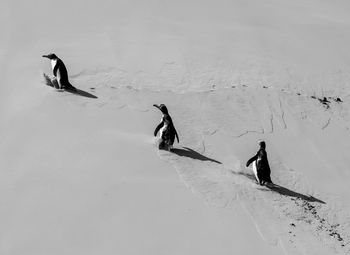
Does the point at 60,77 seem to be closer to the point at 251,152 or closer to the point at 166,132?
the point at 166,132

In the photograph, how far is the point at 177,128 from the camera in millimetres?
12211

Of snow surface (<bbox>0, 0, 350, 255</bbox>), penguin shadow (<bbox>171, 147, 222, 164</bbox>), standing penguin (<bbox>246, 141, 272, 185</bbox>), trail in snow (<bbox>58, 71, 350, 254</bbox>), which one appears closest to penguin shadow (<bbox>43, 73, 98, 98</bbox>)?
snow surface (<bbox>0, 0, 350, 255</bbox>)

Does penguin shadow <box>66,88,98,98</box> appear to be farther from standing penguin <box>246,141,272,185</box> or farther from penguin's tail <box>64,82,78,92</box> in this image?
standing penguin <box>246,141,272,185</box>

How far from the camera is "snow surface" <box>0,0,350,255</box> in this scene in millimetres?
9773

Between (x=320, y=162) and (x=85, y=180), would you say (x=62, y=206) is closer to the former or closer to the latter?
(x=85, y=180)

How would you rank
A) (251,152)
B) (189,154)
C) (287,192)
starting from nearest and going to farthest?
(287,192)
(189,154)
(251,152)

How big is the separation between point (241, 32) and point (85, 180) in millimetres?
7352

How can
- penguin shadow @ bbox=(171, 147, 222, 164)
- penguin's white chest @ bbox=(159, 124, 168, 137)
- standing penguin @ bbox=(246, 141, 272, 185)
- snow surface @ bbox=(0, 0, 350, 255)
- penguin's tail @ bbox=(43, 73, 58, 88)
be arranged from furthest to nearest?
penguin's tail @ bbox=(43, 73, 58, 88) → penguin shadow @ bbox=(171, 147, 222, 164) → penguin's white chest @ bbox=(159, 124, 168, 137) → standing penguin @ bbox=(246, 141, 272, 185) → snow surface @ bbox=(0, 0, 350, 255)

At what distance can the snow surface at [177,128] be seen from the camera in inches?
385

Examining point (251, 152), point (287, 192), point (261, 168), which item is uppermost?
point (261, 168)

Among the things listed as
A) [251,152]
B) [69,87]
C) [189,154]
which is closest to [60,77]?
[69,87]

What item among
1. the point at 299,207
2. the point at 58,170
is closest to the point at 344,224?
the point at 299,207

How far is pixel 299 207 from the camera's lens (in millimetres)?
10742

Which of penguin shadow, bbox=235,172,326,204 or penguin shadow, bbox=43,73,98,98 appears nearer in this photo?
penguin shadow, bbox=235,172,326,204
